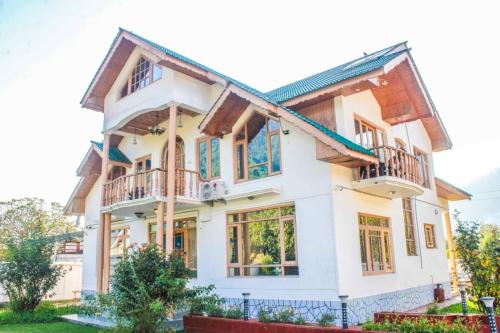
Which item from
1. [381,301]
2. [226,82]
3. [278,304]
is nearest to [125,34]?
[226,82]

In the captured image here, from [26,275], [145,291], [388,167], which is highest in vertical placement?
[388,167]

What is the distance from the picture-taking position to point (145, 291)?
8773mm

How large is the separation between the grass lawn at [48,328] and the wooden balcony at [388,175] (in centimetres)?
859

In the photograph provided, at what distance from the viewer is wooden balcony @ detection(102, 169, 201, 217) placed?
13.0 metres

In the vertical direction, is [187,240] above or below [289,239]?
above

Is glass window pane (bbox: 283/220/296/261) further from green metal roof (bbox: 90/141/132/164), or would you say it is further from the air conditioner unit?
green metal roof (bbox: 90/141/132/164)

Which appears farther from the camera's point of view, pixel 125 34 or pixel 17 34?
pixel 125 34

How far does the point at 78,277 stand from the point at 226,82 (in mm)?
17200

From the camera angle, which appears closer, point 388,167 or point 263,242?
point 388,167

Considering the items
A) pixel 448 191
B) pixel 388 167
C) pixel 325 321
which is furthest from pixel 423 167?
pixel 325 321

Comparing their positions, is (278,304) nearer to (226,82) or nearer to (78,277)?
(226,82)

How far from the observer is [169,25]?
1041cm

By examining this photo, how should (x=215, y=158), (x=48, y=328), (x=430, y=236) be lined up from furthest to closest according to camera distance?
(x=430, y=236), (x=215, y=158), (x=48, y=328)

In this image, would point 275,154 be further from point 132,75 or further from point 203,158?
point 132,75
